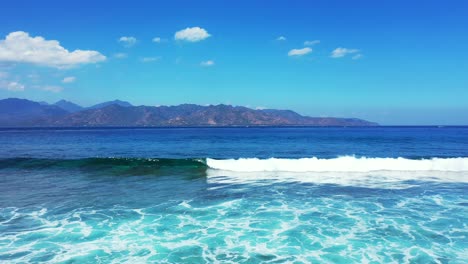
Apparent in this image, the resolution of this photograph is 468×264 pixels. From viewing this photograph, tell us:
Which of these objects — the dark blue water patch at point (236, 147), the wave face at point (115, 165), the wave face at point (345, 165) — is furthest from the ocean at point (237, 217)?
the dark blue water patch at point (236, 147)

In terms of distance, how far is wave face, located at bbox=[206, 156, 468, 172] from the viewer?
100ft

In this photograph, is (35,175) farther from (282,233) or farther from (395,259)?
(395,259)

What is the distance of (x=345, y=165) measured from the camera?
1268 inches

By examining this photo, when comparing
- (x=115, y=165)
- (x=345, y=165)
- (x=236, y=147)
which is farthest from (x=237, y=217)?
(x=236, y=147)

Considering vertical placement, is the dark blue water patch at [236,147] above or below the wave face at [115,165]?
above

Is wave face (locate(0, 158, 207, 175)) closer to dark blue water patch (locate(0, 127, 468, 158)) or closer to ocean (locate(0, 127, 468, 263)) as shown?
ocean (locate(0, 127, 468, 263))

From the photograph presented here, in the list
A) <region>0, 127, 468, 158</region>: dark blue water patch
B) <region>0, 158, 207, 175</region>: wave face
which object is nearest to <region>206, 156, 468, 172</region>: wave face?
<region>0, 158, 207, 175</region>: wave face

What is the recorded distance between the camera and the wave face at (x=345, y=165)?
3058 cm

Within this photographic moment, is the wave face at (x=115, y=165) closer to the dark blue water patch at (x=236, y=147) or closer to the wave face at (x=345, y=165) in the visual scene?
the wave face at (x=345, y=165)

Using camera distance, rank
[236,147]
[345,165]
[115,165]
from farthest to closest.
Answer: [236,147] → [115,165] → [345,165]

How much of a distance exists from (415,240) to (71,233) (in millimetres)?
13360

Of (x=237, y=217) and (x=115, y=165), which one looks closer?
(x=237, y=217)

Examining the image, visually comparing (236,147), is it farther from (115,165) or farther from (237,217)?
(237,217)

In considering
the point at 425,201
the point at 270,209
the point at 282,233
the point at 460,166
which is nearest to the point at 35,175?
the point at 270,209
